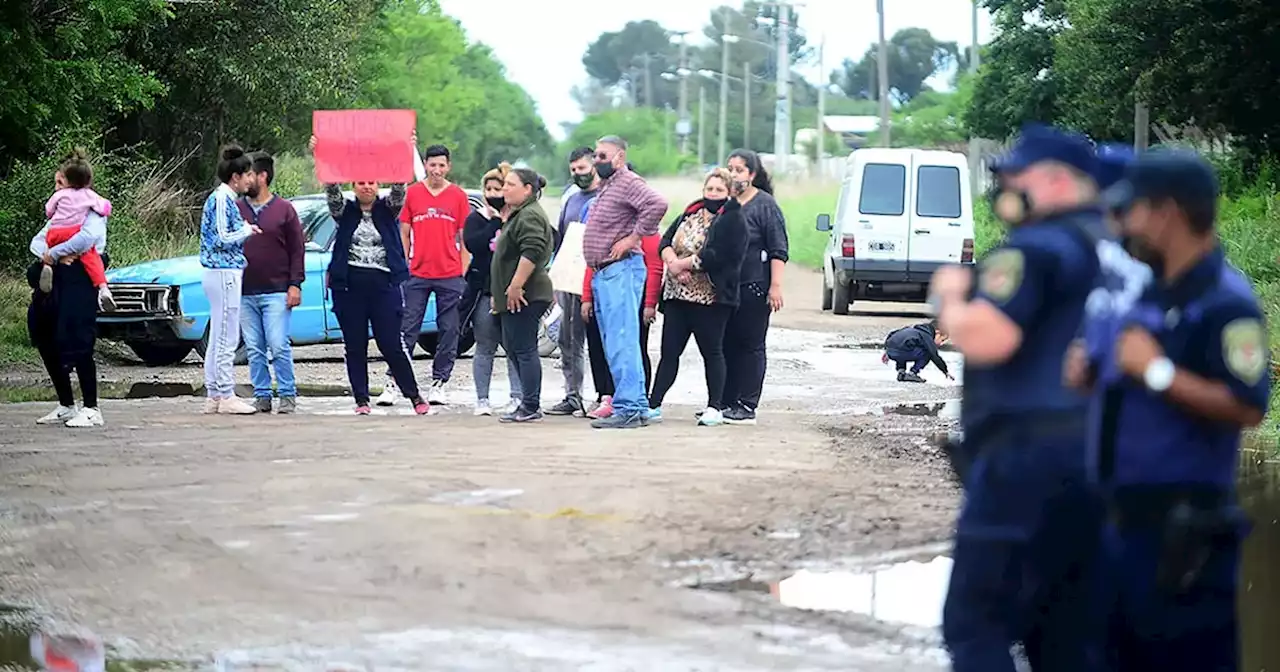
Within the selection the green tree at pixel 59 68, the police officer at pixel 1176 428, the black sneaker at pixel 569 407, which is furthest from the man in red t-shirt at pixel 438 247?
the police officer at pixel 1176 428

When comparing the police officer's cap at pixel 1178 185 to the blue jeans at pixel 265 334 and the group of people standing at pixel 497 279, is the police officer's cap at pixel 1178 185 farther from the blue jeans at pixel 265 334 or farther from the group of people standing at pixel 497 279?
the blue jeans at pixel 265 334

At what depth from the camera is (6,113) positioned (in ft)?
66.3

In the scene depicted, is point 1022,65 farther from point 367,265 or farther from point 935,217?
point 367,265

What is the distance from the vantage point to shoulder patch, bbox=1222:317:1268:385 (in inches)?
184

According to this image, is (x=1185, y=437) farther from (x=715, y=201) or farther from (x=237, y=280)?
(x=237, y=280)

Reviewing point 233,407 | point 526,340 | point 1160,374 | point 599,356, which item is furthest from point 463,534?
point 233,407

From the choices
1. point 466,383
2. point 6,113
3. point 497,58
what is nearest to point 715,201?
point 466,383

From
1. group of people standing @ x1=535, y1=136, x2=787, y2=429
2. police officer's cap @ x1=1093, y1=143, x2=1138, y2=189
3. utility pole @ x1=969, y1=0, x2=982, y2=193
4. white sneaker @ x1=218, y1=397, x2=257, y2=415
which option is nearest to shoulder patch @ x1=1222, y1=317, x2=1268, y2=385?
police officer's cap @ x1=1093, y1=143, x2=1138, y2=189

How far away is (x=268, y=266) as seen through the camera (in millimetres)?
13469

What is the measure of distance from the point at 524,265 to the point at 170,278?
6.00 m

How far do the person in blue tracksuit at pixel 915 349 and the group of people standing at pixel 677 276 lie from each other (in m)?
3.91

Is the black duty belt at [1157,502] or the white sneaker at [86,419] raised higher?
the black duty belt at [1157,502]

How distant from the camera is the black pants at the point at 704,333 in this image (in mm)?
12750

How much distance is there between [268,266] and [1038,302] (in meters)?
9.49
